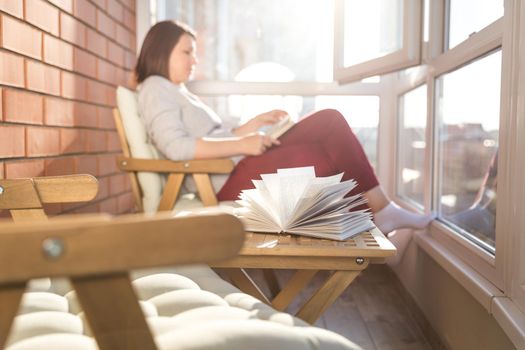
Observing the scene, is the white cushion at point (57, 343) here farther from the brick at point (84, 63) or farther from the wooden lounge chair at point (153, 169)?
the brick at point (84, 63)

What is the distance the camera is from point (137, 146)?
227 cm

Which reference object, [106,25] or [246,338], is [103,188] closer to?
[106,25]

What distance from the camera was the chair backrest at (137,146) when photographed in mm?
2238

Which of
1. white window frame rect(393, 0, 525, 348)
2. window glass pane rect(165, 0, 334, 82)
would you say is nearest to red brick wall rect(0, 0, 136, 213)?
window glass pane rect(165, 0, 334, 82)

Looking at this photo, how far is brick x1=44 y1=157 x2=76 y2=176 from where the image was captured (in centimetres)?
200

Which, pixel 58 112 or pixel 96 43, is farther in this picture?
pixel 96 43

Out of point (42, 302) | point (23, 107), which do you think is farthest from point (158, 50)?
point (42, 302)

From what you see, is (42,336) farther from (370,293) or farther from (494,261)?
(370,293)

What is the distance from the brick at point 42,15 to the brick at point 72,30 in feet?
0.19

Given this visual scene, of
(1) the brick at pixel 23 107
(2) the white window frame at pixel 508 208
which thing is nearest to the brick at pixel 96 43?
(1) the brick at pixel 23 107

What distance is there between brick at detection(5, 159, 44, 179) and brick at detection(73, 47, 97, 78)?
1.63 ft

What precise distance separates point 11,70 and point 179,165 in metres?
0.64

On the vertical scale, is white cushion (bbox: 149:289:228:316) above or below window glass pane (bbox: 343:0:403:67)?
below

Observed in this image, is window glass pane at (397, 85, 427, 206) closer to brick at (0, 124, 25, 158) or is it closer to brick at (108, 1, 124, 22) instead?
brick at (108, 1, 124, 22)
